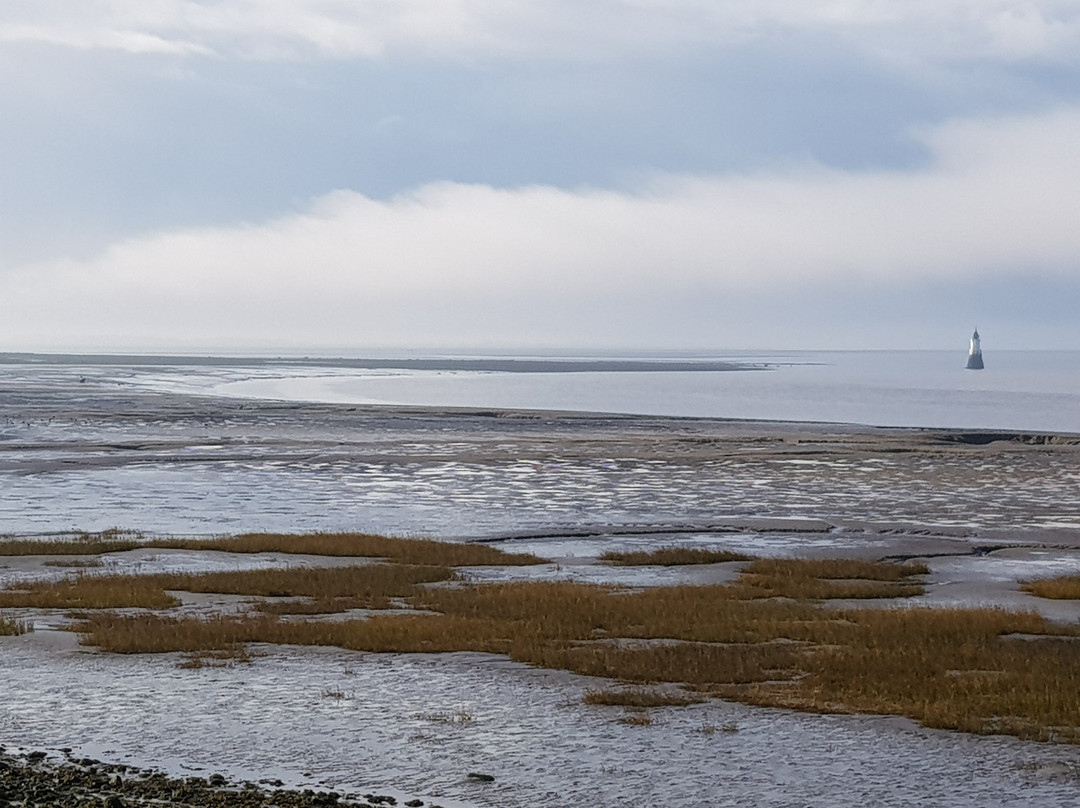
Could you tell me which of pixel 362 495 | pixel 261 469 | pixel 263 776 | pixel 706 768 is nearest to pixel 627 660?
pixel 706 768

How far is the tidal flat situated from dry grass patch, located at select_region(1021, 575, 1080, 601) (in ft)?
0.99

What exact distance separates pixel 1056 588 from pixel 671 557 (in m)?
7.37

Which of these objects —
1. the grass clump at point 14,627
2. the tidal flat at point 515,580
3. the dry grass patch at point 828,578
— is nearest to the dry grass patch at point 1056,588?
the tidal flat at point 515,580

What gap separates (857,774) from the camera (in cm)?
1156

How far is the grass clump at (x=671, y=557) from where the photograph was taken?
2673cm

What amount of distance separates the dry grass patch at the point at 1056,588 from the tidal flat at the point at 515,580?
303 millimetres

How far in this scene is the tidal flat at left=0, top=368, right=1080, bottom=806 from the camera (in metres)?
11.7

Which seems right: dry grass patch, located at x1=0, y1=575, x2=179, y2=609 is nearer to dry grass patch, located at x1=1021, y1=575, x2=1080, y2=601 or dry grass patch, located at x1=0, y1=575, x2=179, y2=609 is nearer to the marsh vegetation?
the marsh vegetation

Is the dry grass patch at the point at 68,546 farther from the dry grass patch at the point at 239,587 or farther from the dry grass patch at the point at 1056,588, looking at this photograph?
the dry grass patch at the point at 1056,588

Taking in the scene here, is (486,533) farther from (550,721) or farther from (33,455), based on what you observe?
(33,455)

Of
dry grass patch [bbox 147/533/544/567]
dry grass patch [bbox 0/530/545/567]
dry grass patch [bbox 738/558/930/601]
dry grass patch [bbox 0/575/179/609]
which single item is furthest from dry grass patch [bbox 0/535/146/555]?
dry grass patch [bbox 738/558/930/601]

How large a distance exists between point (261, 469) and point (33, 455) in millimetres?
10357

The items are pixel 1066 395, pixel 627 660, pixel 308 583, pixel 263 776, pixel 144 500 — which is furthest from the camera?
pixel 1066 395

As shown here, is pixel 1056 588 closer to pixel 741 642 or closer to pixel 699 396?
pixel 741 642
